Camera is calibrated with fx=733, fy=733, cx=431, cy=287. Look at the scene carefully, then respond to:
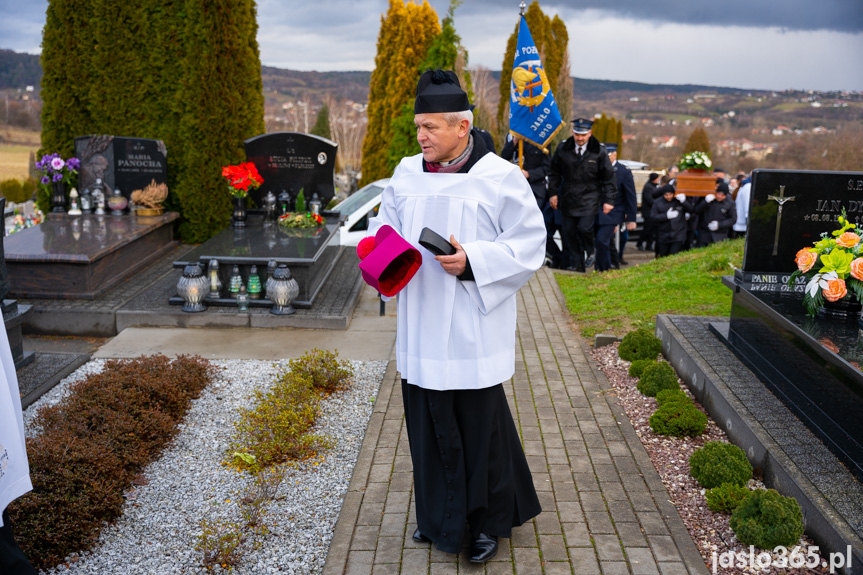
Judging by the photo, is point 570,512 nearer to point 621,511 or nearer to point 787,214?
point 621,511

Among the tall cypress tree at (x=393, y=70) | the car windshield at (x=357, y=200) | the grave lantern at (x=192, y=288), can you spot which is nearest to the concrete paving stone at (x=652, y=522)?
the grave lantern at (x=192, y=288)

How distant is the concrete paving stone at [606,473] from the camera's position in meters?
4.61

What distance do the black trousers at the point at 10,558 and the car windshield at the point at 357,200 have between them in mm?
8888

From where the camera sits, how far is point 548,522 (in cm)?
410

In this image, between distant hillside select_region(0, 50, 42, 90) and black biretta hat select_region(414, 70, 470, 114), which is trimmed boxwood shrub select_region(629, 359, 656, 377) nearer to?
black biretta hat select_region(414, 70, 470, 114)

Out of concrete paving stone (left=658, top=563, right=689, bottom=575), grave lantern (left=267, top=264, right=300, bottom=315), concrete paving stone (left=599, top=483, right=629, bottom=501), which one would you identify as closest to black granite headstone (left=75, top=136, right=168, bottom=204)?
grave lantern (left=267, top=264, right=300, bottom=315)

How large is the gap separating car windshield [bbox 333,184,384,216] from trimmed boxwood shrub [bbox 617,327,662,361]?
5.99 metres

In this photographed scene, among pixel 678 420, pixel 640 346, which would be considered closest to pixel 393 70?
pixel 640 346

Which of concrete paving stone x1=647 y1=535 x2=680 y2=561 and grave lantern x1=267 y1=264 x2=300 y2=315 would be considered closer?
concrete paving stone x1=647 y1=535 x2=680 y2=561

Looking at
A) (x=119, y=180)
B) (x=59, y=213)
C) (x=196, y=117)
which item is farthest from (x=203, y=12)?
(x=59, y=213)

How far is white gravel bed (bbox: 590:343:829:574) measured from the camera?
380 cm

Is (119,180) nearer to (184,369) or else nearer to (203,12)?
(203,12)

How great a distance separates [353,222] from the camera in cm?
1157

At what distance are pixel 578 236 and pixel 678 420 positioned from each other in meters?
6.27
